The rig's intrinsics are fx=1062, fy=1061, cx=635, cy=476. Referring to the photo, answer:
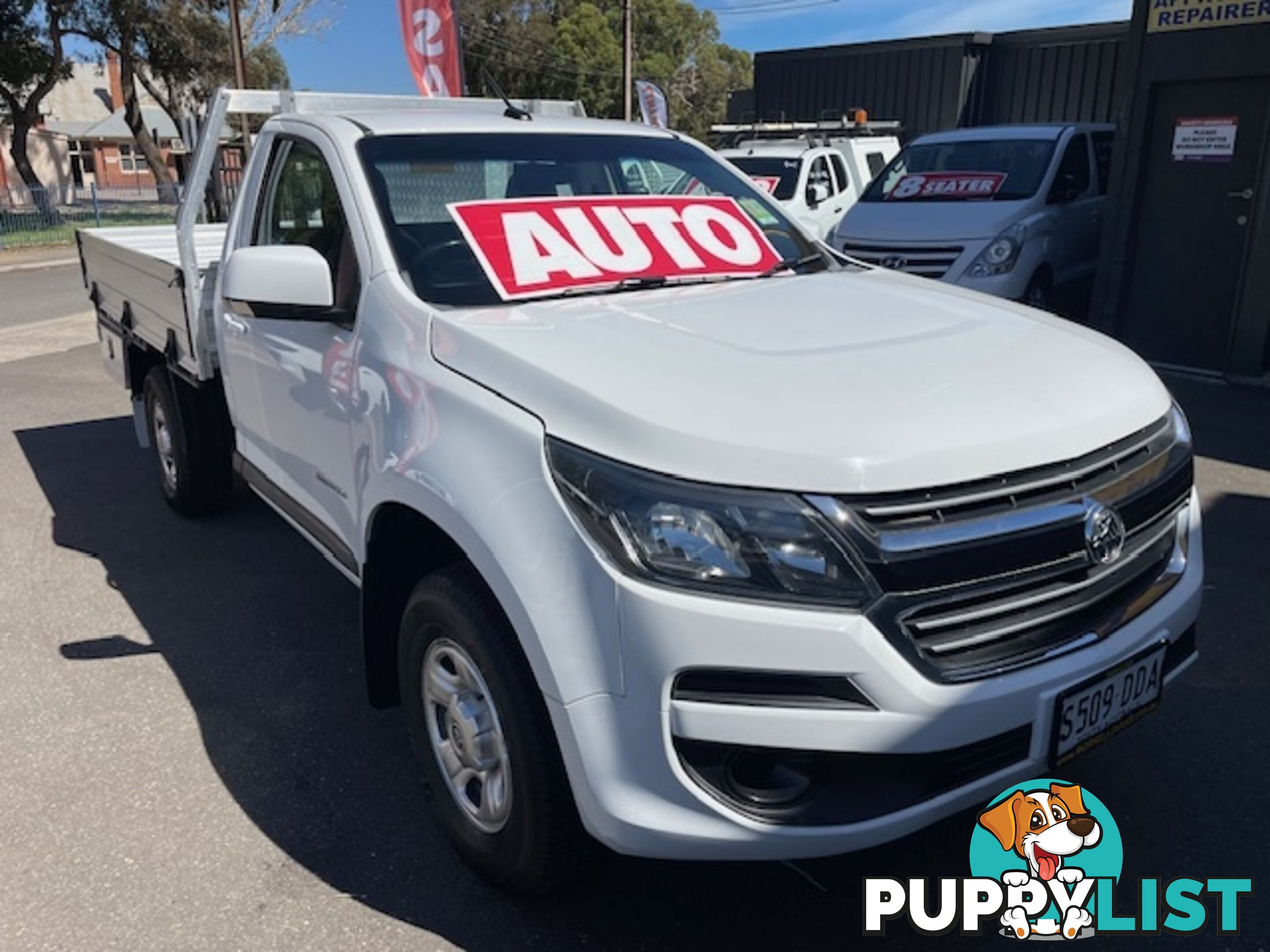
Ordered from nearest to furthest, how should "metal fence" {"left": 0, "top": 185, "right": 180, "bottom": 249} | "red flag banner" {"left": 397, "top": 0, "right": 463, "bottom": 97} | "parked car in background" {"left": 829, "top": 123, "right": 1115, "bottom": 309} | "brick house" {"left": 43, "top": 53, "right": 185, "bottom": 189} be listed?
"parked car in background" {"left": 829, "top": 123, "right": 1115, "bottom": 309} < "red flag banner" {"left": 397, "top": 0, "right": 463, "bottom": 97} < "metal fence" {"left": 0, "top": 185, "right": 180, "bottom": 249} < "brick house" {"left": 43, "top": 53, "right": 185, "bottom": 189}

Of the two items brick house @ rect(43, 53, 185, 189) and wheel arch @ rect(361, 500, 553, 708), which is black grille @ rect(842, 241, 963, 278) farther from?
brick house @ rect(43, 53, 185, 189)

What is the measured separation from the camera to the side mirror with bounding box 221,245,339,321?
287 cm

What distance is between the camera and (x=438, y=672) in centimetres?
258

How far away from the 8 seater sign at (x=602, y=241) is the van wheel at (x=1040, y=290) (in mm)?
5963

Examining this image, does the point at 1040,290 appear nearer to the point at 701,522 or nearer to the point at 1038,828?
the point at 1038,828

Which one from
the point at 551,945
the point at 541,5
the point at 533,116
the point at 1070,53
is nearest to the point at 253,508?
the point at 533,116

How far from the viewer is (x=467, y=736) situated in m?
2.45

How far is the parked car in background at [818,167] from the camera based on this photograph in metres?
12.2

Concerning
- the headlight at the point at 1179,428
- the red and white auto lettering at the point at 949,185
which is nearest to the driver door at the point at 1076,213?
the red and white auto lettering at the point at 949,185

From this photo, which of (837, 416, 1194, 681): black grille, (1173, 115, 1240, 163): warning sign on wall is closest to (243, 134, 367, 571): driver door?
(837, 416, 1194, 681): black grille

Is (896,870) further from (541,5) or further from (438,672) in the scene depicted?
(541,5)

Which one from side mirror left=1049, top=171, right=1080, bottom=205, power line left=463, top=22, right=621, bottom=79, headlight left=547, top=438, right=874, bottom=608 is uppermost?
power line left=463, top=22, right=621, bottom=79

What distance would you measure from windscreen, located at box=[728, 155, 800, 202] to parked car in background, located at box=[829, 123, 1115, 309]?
213cm

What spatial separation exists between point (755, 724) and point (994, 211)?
7.69m
